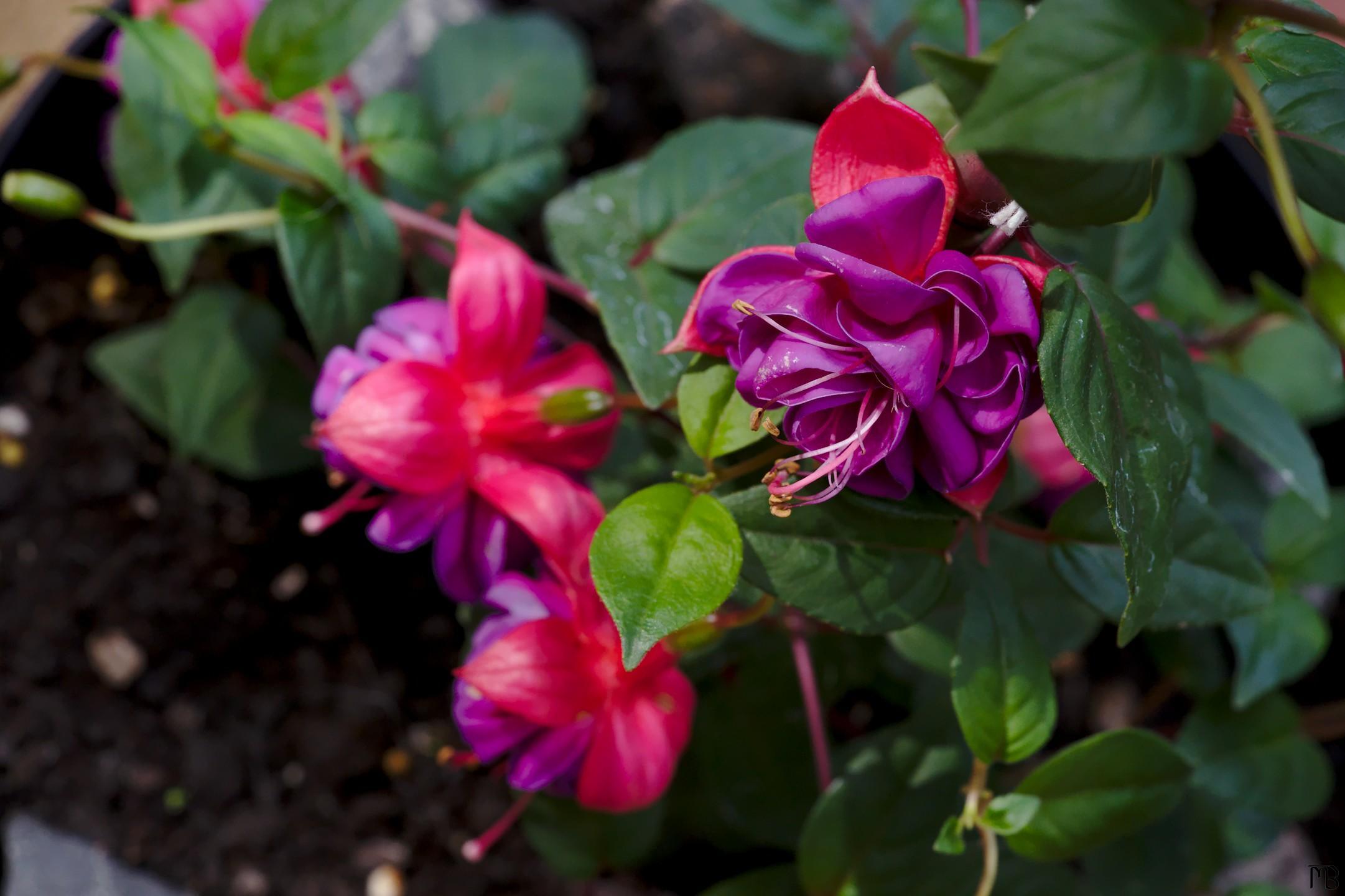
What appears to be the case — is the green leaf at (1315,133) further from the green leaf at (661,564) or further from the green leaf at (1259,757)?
the green leaf at (1259,757)

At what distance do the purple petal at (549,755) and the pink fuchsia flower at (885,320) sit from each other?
0.69 ft

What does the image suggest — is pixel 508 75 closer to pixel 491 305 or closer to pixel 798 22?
pixel 798 22

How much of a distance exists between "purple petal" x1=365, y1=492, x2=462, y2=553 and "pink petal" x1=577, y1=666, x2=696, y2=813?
14cm

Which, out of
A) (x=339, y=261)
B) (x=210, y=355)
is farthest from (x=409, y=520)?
(x=210, y=355)

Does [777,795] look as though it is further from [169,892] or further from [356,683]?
[169,892]

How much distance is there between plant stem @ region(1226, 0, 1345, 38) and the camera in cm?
28

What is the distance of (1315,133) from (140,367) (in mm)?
874

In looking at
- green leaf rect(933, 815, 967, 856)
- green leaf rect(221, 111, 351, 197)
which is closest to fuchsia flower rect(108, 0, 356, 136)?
green leaf rect(221, 111, 351, 197)

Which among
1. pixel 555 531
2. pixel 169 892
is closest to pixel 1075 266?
pixel 555 531

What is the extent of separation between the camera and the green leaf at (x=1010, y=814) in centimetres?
49

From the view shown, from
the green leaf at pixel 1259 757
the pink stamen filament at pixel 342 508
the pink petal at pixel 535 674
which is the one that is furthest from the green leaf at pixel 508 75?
the green leaf at pixel 1259 757

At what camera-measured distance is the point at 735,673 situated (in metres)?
0.75

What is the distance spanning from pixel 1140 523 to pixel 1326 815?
866 millimetres

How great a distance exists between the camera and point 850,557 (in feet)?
1.51
